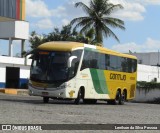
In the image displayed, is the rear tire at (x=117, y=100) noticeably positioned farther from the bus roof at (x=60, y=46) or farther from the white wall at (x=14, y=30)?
the white wall at (x=14, y=30)

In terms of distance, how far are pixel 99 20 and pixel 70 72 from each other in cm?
3436

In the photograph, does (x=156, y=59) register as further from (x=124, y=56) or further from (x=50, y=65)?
(x=50, y=65)

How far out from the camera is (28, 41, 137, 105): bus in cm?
2670

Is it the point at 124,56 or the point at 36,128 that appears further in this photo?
the point at 124,56

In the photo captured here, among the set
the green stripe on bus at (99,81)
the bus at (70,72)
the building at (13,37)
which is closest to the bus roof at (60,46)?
the bus at (70,72)

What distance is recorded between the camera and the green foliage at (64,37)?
58.5 m

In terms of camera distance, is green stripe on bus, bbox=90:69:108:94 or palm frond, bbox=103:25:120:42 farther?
palm frond, bbox=103:25:120:42

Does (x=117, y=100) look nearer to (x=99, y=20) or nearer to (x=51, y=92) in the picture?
(x=51, y=92)

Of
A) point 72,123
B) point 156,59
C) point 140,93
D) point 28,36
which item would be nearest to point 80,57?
point 72,123

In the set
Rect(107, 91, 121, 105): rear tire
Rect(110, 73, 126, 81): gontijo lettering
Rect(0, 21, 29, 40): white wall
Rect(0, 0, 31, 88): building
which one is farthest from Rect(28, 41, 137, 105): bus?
Rect(0, 21, 29, 40): white wall

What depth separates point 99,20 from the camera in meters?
60.6

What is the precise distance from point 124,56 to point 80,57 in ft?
22.2

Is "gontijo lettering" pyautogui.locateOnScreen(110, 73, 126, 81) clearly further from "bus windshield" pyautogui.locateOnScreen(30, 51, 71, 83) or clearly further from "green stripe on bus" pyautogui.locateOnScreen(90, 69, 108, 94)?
"bus windshield" pyautogui.locateOnScreen(30, 51, 71, 83)

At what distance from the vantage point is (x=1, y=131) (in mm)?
11875
